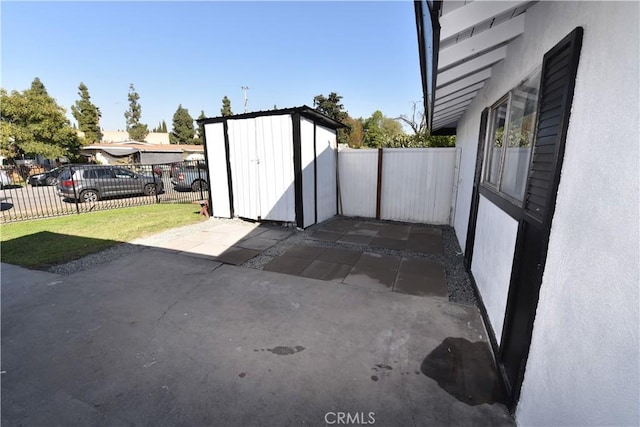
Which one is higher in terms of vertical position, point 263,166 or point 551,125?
point 551,125

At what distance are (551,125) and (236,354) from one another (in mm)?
3111

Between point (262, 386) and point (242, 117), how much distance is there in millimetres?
6363

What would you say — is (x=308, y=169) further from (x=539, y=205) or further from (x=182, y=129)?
(x=182, y=129)

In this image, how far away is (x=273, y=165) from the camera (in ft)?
22.9

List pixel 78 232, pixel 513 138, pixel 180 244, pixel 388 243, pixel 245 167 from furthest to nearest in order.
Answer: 1. pixel 245 167
2. pixel 78 232
3. pixel 388 243
4. pixel 180 244
5. pixel 513 138

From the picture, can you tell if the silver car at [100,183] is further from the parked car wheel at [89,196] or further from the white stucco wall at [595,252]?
the white stucco wall at [595,252]

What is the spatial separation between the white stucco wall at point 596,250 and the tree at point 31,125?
27288 millimetres

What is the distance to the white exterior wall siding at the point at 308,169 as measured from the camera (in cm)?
675

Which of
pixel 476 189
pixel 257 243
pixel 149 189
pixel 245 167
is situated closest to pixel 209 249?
pixel 257 243

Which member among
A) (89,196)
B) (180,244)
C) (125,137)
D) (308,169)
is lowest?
(180,244)

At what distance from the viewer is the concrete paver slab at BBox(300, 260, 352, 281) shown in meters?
4.35

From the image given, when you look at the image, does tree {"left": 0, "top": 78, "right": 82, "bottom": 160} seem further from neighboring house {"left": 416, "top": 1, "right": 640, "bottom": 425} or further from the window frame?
the window frame

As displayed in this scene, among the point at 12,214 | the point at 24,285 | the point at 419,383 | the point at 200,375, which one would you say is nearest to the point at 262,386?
the point at 200,375

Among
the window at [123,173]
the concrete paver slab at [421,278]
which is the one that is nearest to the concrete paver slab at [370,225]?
the concrete paver slab at [421,278]
